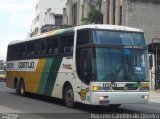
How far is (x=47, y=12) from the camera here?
384ft

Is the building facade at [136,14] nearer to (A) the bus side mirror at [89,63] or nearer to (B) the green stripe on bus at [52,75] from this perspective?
(B) the green stripe on bus at [52,75]

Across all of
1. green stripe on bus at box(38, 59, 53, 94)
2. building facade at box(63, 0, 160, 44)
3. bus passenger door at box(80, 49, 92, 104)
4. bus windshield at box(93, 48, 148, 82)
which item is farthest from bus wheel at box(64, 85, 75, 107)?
building facade at box(63, 0, 160, 44)

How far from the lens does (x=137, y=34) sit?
729 inches

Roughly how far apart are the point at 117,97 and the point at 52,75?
5.02 m

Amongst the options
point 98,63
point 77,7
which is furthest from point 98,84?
point 77,7

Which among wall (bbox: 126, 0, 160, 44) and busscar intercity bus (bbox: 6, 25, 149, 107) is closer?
busscar intercity bus (bbox: 6, 25, 149, 107)

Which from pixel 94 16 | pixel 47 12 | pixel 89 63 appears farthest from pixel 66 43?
pixel 47 12

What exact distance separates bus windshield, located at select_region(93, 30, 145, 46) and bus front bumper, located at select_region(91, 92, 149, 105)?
2.00 meters

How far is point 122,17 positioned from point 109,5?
200 inches

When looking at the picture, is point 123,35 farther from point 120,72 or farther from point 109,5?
point 109,5

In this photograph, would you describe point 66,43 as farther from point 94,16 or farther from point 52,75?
point 94,16

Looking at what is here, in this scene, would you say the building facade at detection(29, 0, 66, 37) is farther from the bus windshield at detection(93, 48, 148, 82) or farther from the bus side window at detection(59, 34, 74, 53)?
the bus windshield at detection(93, 48, 148, 82)

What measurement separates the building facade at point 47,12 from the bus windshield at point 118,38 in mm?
95895

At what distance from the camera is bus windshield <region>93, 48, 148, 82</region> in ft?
56.5
